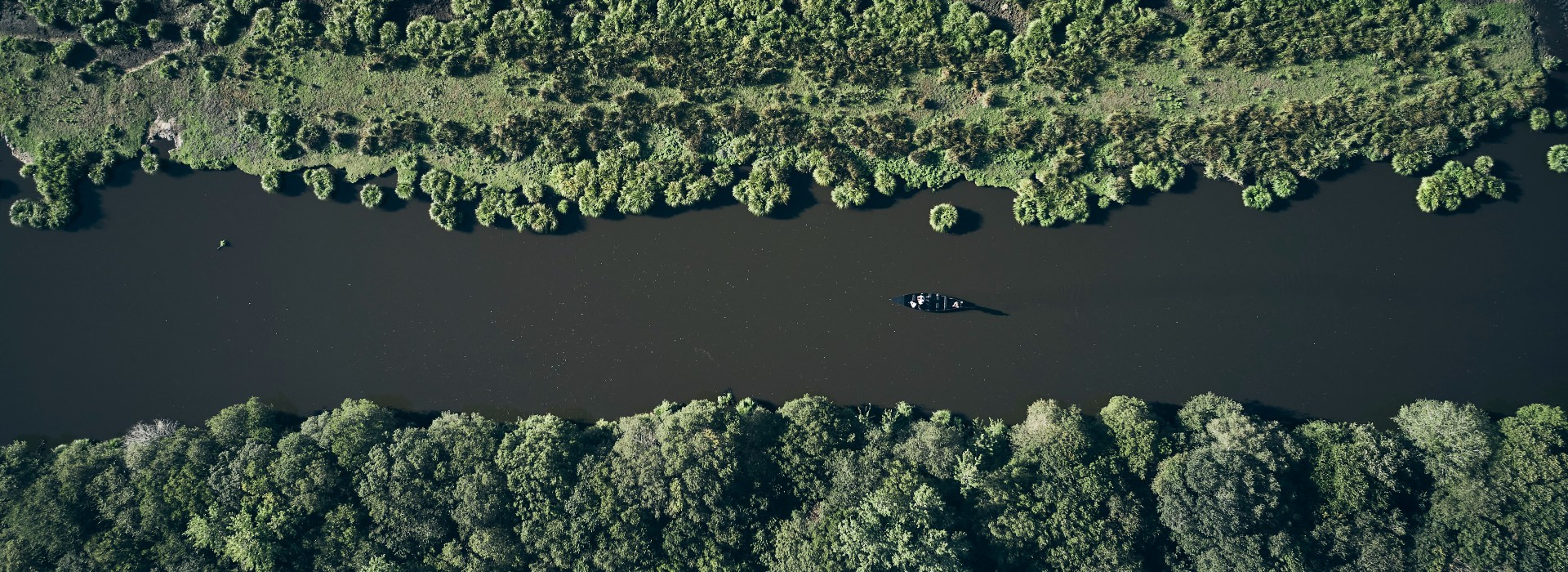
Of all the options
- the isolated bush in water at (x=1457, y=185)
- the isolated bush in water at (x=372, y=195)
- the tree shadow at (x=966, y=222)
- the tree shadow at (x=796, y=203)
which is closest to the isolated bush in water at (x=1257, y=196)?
the isolated bush in water at (x=1457, y=185)

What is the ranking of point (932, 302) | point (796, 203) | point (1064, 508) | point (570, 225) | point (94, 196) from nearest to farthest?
1. point (1064, 508)
2. point (932, 302)
3. point (796, 203)
4. point (570, 225)
5. point (94, 196)

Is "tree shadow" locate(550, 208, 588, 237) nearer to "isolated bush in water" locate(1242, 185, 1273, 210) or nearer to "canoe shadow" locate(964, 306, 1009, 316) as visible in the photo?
"canoe shadow" locate(964, 306, 1009, 316)

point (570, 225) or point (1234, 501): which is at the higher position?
point (570, 225)

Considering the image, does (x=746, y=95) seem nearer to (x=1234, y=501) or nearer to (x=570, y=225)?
(x=570, y=225)

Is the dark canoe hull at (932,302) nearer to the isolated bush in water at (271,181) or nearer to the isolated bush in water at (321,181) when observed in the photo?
the isolated bush in water at (321,181)

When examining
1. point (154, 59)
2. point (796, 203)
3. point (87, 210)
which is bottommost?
point (87, 210)

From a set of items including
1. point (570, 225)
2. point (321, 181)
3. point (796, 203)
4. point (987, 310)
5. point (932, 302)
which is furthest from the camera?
point (321, 181)

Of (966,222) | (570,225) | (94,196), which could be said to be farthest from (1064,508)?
(94,196)

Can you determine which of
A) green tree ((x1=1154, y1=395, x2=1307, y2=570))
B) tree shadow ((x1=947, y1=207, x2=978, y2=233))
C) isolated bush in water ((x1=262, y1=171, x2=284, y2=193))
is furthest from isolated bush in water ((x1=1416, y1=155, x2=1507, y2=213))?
isolated bush in water ((x1=262, y1=171, x2=284, y2=193))
